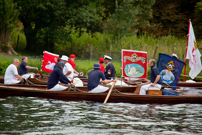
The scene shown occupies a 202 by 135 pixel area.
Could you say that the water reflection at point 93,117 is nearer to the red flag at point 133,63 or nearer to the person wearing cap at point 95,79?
the person wearing cap at point 95,79

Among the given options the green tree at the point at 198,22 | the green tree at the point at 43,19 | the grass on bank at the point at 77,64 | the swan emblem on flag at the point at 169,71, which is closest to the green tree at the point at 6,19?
the green tree at the point at 43,19

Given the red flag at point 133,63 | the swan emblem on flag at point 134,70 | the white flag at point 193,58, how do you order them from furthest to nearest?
the white flag at point 193,58
the swan emblem on flag at point 134,70
the red flag at point 133,63

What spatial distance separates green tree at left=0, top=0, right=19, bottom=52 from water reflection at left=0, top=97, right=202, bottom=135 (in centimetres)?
1674

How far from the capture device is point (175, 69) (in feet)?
48.1

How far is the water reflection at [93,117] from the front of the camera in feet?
30.5

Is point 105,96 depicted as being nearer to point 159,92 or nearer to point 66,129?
point 159,92

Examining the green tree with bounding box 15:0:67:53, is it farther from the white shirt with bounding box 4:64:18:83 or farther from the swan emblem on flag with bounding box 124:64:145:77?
the swan emblem on flag with bounding box 124:64:145:77

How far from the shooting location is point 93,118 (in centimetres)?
1079

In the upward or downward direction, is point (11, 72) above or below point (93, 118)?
above

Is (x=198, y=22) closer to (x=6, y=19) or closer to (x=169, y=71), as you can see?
(x=6, y=19)

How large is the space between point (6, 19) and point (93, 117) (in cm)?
2129

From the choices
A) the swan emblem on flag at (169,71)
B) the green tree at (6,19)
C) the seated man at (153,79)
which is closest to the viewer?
the seated man at (153,79)

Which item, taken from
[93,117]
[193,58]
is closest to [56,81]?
[93,117]

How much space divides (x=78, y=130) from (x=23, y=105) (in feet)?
13.5
